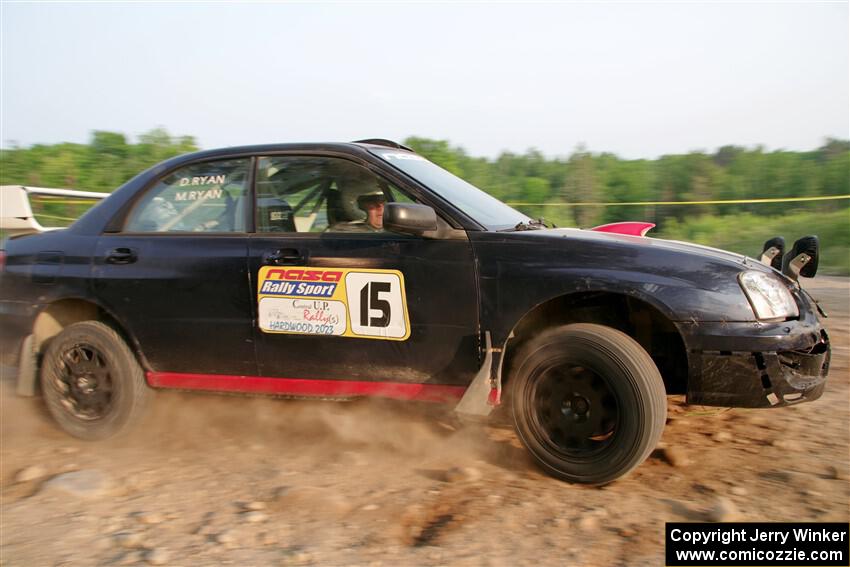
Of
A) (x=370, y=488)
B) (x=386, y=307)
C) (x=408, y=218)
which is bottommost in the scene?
(x=370, y=488)

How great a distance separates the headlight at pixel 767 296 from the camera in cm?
322

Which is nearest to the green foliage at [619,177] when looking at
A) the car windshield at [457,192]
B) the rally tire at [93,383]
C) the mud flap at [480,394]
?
the car windshield at [457,192]

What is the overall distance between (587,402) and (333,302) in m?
1.39

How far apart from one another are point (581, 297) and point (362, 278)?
112cm

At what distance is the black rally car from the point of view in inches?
128

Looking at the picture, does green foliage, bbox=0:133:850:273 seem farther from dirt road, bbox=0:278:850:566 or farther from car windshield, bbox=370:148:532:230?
dirt road, bbox=0:278:850:566

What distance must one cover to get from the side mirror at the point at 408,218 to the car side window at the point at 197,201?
1058 millimetres

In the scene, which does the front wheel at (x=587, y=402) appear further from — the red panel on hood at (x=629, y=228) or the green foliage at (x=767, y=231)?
the green foliage at (x=767, y=231)

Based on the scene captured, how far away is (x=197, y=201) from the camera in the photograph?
4.19 m

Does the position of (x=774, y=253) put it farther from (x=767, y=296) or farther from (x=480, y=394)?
(x=480, y=394)

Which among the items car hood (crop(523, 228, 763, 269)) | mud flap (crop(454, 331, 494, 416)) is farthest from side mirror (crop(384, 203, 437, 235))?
mud flap (crop(454, 331, 494, 416))

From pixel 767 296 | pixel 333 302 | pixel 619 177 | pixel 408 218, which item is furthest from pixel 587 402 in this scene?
pixel 619 177

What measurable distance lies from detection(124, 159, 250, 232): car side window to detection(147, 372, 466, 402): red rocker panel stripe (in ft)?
2.85

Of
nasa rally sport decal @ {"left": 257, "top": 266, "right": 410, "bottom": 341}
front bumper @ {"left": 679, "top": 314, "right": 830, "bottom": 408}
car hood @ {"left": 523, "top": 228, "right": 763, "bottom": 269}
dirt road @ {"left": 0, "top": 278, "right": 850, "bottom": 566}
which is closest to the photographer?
dirt road @ {"left": 0, "top": 278, "right": 850, "bottom": 566}
